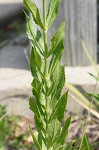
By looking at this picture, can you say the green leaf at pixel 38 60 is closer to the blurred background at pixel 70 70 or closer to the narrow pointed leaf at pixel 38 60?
the narrow pointed leaf at pixel 38 60

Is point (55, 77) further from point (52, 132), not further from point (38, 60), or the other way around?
point (52, 132)

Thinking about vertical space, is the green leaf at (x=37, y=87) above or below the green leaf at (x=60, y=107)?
above

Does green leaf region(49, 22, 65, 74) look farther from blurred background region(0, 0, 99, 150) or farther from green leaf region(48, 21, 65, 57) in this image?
blurred background region(0, 0, 99, 150)

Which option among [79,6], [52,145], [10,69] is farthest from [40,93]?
[10,69]

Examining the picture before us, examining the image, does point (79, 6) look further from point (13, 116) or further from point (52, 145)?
point (52, 145)

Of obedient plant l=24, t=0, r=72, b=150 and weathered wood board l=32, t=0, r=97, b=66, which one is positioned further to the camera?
weathered wood board l=32, t=0, r=97, b=66

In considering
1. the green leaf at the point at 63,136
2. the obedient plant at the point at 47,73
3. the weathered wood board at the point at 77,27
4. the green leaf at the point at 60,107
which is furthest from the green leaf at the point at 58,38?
the weathered wood board at the point at 77,27

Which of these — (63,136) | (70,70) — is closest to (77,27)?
(70,70)

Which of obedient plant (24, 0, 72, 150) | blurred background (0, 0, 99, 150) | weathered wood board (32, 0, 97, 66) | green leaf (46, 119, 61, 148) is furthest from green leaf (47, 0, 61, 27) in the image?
weathered wood board (32, 0, 97, 66)
